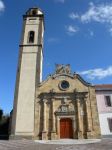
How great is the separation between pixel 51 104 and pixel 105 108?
7.42 m

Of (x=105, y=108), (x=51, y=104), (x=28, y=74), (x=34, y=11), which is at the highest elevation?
(x=34, y=11)

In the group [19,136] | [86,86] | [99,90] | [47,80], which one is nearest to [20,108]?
[19,136]

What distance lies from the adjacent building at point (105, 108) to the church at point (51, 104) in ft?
4.89

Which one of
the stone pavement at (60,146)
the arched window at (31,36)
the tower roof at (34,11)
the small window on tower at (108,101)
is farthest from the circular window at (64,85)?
the tower roof at (34,11)

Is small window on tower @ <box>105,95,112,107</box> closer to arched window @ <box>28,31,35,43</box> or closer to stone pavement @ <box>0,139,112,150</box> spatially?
stone pavement @ <box>0,139,112,150</box>

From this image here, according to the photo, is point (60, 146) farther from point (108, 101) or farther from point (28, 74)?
point (28, 74)

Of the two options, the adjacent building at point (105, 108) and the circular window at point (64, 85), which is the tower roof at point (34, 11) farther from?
the adjacent building at point (105, 108)

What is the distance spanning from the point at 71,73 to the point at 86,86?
2808 mm

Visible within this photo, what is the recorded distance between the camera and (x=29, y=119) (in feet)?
80.0

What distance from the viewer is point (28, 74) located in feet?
89.4

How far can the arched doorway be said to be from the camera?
2429 centimetres

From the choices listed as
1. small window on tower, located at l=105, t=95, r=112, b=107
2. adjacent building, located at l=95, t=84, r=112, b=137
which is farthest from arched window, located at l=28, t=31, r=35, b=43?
small window on tower, located at l=105, t=95, r=112, b=107

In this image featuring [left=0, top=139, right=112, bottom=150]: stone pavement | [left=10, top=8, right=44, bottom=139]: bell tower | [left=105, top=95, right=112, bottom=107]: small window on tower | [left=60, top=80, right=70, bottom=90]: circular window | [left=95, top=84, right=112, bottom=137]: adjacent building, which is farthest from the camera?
[left=105, top=95, right=112, bottom=107]: small window on tower

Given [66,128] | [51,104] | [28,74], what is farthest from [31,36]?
[66,128]
